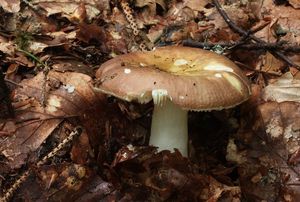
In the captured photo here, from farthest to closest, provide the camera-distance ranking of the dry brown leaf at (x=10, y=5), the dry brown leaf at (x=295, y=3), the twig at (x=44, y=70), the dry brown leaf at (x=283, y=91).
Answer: the dry brown leaf at (x=295, y=3) < the dry brown leaf at (x=10, y=5) < the dry brown leaf at (x=283, y=91) < the twig at (x=44, y=70)

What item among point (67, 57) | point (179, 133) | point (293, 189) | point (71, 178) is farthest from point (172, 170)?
point (67, 57)

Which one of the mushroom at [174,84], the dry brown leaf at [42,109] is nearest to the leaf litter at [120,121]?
the dry brown leaf at [42,109]

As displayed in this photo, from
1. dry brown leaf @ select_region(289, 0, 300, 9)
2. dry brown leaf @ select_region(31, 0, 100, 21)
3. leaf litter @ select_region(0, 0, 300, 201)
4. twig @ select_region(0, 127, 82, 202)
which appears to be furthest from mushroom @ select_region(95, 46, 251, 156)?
dry brown leaf @ select_region(289, 0, 300, 9)

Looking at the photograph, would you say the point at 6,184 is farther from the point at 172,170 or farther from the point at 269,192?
the point at 269,192

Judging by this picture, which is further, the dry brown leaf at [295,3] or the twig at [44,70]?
the dry brown leaf at [295,3]

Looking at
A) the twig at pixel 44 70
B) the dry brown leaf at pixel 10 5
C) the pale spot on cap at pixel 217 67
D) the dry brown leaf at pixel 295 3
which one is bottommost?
the twig at pixel 44 70

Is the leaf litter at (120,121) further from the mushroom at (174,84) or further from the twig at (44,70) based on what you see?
the mushroom at (174,84)

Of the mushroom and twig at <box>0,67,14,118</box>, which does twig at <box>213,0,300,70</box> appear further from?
twig at <box>0,67,14,118</box>
